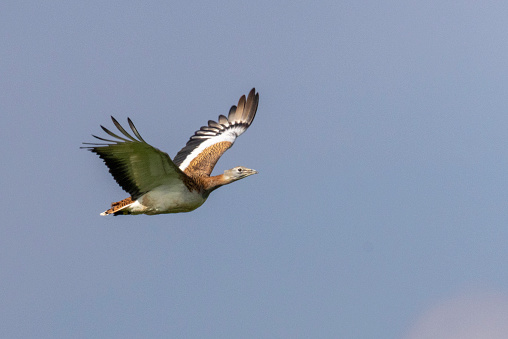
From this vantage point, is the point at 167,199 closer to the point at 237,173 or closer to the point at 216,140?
the point at 237,173

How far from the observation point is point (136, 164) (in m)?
22.6

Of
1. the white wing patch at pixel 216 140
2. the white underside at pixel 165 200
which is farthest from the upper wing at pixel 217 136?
the white underside at pixel 165 200

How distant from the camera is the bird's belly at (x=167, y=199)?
78.2ft

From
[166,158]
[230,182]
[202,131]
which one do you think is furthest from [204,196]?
[202,131]

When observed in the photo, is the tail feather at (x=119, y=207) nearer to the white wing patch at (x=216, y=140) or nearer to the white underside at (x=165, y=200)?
the white underside at (x=165, y=200)

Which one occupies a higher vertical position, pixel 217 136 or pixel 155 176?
pixel 217 136

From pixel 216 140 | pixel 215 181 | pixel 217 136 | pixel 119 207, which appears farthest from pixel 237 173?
pixel 217 136

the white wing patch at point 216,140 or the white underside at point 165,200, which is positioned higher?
the white wing patch at point 216,140

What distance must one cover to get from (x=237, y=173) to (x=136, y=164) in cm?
393

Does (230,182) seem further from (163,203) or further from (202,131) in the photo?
(202,131)

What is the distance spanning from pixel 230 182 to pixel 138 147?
4.54 metres

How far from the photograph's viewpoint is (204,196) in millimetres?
24766

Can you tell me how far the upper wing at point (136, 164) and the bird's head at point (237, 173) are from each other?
2.13 m

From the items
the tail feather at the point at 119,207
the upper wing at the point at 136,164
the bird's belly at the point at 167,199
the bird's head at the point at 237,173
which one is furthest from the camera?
the bird's head at the point at 237,173
